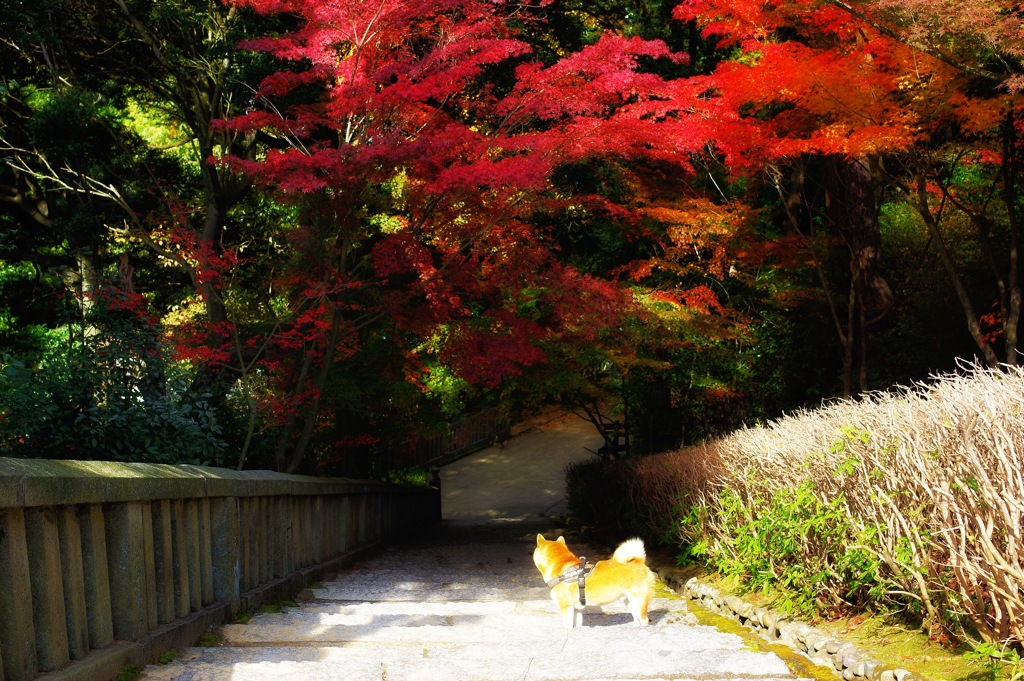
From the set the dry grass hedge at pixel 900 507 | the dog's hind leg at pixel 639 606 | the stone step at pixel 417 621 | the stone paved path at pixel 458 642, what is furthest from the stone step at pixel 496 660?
the dry grass hedge at pixel 900 507

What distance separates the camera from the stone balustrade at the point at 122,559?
366 centimetres

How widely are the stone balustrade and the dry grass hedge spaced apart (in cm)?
326

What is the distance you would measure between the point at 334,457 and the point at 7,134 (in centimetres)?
658

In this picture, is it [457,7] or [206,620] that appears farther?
[457,7]

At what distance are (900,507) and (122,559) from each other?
3.62m

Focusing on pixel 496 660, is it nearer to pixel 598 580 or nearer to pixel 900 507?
pixel 598 580

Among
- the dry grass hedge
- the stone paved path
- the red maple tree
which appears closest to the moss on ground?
the dry grass hedge

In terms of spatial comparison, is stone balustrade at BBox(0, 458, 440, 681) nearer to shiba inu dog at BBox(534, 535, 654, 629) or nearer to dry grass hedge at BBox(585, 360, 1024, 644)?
shiba inu dog at BBox(534, 535, 654, 629)

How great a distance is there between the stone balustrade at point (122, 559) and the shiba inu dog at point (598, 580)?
192 centimetres

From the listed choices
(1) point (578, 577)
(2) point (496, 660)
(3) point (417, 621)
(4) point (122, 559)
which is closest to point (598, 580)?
(1) point (578, 577)

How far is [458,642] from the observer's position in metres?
5.38

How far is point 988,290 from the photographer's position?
45.1 ft

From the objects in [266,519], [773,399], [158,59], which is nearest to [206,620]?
[266,519]

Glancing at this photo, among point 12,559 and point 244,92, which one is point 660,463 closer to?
point 244,92
